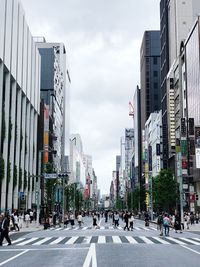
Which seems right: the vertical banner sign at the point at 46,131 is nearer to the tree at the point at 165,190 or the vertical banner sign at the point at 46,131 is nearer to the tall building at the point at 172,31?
the tall building at the point at 172,31

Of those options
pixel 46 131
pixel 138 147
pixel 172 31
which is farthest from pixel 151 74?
pixel 46 131

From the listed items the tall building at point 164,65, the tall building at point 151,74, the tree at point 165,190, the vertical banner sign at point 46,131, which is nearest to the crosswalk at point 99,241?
the tree at point 165,190

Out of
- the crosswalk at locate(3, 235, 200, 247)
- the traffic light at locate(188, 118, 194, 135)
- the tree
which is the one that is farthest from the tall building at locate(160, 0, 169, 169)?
the crosswalk at locate(3, 235, 200, 247)

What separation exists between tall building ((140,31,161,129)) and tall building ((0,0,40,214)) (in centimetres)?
7925

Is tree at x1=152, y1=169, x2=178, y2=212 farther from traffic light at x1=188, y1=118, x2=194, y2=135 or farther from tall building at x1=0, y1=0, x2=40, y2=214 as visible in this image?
tall building at x1=0, y1=0, x2=40, y2=214

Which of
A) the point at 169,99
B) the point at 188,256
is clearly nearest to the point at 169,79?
the point at 169,99

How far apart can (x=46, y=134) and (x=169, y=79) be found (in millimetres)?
29369

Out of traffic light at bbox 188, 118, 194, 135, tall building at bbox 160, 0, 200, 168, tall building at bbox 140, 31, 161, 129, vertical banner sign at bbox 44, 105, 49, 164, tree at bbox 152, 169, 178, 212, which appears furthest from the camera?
tall building at bbox 140, 31, 161, 129

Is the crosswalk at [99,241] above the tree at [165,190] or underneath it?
underneath

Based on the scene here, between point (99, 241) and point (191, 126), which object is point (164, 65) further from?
point (99, 241)

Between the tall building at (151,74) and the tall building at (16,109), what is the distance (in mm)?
79247

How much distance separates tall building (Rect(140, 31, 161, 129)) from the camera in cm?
15462

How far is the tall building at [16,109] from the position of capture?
56.1m

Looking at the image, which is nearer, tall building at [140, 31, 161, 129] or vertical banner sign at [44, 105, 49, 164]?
vertical banner sign at [44, 105, 49, 164]
